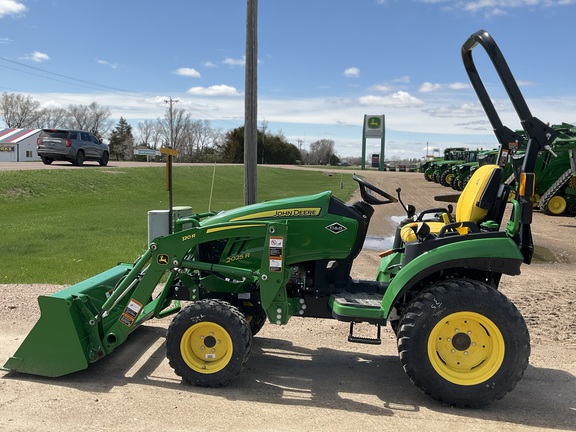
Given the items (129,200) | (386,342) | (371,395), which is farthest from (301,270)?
(129,200)

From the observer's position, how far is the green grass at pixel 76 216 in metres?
8.09

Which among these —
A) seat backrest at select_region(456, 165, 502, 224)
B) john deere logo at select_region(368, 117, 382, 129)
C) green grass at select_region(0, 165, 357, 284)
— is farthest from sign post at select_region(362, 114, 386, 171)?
seat backrest at select_region(456, 165, 502, 224)

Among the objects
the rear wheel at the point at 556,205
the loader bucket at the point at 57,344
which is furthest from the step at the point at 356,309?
the rear wheel at the point at 556,205

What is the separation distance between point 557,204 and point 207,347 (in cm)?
1655

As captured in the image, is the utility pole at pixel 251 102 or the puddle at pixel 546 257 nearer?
the utility pole at pixel 251 102

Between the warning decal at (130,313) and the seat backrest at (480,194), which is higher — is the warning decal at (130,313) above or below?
below

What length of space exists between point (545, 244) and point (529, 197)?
8872 millimetres

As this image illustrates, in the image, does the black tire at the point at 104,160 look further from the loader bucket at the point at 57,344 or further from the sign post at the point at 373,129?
the sign post at the point at 373,129

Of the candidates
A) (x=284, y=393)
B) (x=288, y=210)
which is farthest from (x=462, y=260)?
(x=284, y=393)

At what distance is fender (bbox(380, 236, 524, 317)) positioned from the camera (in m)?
3.69

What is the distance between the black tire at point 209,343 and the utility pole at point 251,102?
4.26 m

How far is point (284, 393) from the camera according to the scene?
3.83 meters

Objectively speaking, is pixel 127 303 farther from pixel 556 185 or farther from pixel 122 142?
pixel 122 142

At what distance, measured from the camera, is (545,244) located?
37.7 feet
